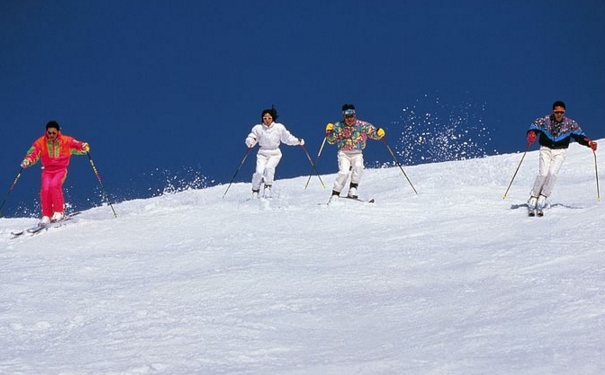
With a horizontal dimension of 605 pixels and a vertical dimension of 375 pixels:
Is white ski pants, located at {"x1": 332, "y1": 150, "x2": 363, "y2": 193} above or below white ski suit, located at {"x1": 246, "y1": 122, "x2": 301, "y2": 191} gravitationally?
below

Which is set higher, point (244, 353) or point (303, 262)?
point (303, 262)

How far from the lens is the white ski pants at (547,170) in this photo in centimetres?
1135

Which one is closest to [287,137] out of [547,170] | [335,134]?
[335,134]

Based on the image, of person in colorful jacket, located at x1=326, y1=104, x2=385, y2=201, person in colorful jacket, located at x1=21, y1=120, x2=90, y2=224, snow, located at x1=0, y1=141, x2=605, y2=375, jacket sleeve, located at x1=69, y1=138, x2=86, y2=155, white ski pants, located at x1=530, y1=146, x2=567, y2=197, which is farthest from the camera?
person in colorful jacket, located at x1=326, y1=104, x2=385, y2=201

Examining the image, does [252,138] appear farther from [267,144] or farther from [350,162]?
[350,162]

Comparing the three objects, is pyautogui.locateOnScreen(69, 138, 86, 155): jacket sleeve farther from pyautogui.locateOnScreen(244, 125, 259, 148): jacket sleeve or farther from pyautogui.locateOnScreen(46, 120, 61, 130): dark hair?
pyautogui.locateOnScreen(244, 125, 259, 148): jacket sleeve

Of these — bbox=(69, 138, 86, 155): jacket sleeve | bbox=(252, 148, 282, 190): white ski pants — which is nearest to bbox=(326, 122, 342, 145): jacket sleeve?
bbox=(252, 148, 282, 190): white ski pants

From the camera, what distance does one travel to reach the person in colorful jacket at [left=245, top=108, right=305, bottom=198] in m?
14.7

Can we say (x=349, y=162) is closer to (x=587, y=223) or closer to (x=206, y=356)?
(x=587, y=223)

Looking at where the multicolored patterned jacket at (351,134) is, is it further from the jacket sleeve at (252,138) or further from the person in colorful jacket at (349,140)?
the jacket sleeve at (252,138)

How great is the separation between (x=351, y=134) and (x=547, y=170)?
3.64 m

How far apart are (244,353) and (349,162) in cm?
903

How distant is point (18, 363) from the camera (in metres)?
5.21

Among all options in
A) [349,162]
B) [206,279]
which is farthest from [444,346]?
[349,162]
